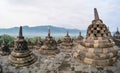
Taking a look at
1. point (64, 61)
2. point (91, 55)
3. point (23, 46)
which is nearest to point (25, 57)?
point (23, 46)

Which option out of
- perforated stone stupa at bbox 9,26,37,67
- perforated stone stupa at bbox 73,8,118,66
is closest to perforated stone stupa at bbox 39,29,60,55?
perforated stone stupa at bbox 9,26,37,67

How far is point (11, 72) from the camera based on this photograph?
33719 mm

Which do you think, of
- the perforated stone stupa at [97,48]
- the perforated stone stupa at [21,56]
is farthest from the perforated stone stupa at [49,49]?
the perforated stone stupa at [97,48]

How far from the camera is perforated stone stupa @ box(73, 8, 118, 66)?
93.9 ft

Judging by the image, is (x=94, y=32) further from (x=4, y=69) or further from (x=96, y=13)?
(x=4, y=69)

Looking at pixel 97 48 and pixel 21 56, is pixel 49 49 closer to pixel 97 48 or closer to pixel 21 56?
pixel 21 56

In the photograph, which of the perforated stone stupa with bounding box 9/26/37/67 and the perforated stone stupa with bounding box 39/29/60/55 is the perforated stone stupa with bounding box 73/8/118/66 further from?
the perforated stone stupa with bounding box 39/29/60/55

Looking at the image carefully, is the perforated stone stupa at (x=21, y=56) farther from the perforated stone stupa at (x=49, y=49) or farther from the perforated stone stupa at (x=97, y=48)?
the perforated stone stupa at (x=97, y=48)

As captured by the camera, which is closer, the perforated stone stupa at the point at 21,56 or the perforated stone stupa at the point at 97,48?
the perforated stone stupa at the point at 97,48

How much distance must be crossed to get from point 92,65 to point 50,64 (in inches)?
389

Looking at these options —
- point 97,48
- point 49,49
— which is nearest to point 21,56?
point 49,49

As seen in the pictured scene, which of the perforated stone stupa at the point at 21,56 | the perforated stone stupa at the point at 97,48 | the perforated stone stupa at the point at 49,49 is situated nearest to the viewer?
the perforated stone stupa at the point at 97,48

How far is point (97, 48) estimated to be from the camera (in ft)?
96.1

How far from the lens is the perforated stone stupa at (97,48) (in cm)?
2861
